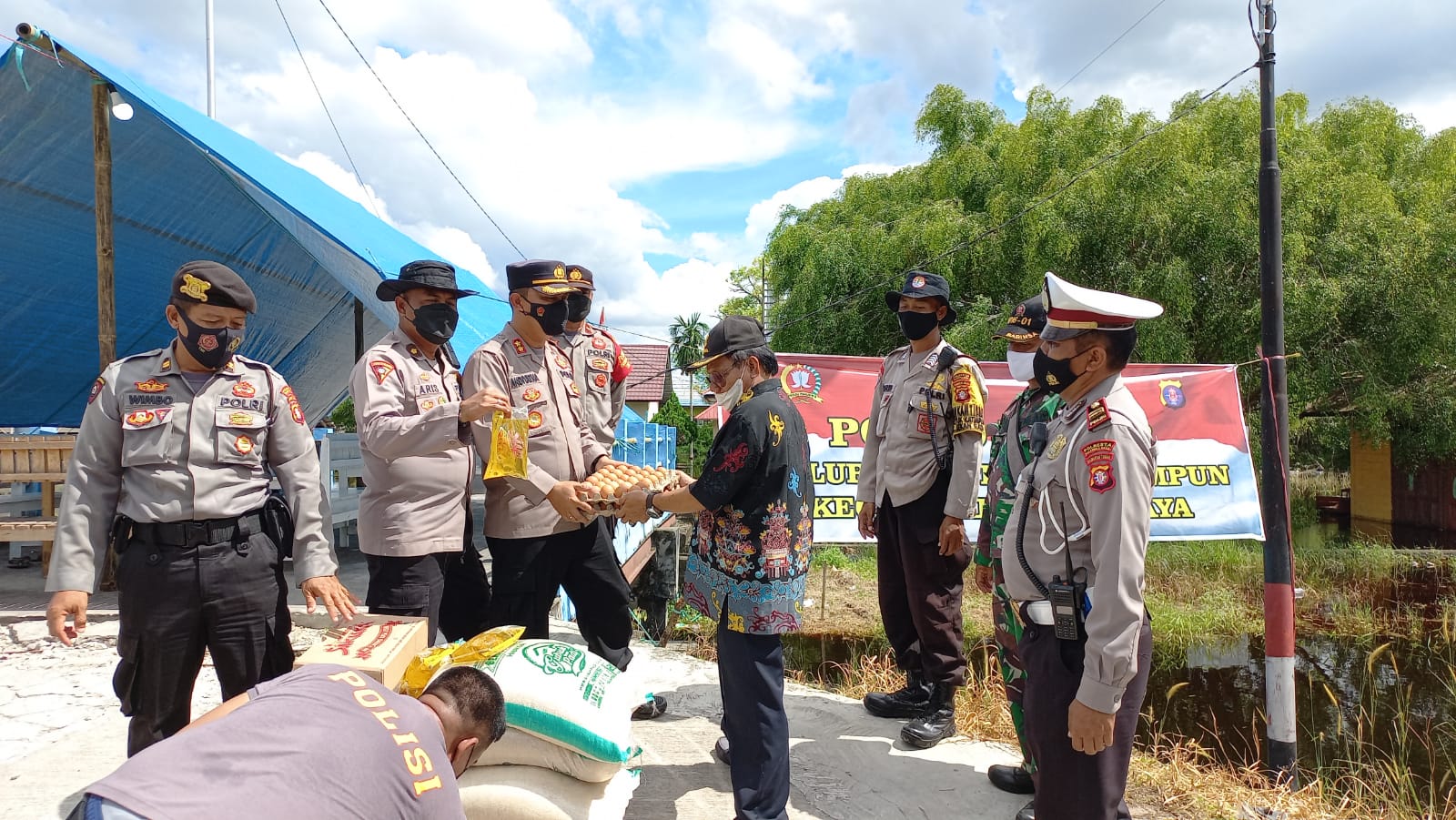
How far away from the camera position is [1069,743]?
202cm

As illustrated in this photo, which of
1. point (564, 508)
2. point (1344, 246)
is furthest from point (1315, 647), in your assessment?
point (564, 508)

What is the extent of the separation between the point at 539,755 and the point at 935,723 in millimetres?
1978

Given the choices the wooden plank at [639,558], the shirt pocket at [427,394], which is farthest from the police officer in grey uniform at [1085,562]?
the wooden plank at [639,558]

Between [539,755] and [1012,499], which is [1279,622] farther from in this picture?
[539,755]

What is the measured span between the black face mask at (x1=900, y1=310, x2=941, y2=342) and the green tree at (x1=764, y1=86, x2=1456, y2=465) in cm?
807

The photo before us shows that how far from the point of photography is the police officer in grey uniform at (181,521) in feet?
7.86

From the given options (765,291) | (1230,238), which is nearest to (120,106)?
(1230,238)

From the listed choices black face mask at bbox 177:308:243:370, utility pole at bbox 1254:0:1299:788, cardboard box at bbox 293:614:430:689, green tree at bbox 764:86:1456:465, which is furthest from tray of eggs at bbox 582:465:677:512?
green tree at bbox 764:86:1456:465

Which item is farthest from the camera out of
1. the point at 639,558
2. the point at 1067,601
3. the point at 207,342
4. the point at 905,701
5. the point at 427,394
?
the point at 639,558

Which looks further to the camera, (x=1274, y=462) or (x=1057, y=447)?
(x=1274, y=462)

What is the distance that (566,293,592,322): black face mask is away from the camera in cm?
319

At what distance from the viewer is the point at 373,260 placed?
530 cm

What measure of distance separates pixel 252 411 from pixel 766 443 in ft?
5.50

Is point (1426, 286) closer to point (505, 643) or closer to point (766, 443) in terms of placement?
point (766, 443)
